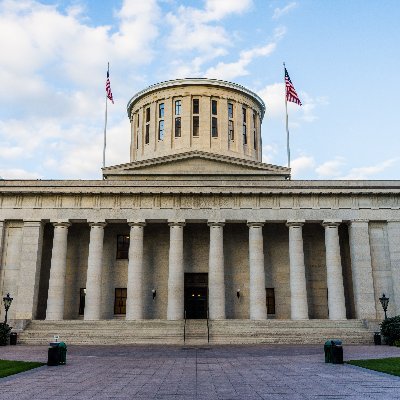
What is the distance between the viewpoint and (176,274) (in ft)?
114

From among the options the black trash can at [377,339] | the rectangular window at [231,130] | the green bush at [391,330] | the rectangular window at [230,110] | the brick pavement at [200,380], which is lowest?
the brick pavement at [200,380]

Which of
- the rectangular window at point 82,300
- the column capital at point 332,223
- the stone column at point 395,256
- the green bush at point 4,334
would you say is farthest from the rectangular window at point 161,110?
the green bush at point 4,334

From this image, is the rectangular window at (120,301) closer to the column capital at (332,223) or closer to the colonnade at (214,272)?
the colonnade at (214,272)

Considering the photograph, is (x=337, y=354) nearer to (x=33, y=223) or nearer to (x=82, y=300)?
(x=82, y=300)

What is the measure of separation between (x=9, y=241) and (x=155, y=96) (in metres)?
23.9

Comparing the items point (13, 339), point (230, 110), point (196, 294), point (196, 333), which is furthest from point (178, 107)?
point (13, 339)

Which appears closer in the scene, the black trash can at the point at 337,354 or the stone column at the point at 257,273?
the black trash can at the point at 337,354

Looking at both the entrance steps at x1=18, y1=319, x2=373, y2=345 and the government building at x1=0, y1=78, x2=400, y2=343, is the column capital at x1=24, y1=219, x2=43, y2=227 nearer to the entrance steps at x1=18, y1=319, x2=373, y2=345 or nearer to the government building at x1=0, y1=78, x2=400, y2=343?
the government building at x1=0, y1=78, x2=400, y2=343

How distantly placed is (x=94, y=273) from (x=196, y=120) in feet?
73.3

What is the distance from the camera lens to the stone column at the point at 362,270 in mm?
34000

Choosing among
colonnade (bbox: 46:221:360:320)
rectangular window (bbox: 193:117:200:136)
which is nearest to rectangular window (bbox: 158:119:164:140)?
rectangular window (bbox: 193:117:200:136)

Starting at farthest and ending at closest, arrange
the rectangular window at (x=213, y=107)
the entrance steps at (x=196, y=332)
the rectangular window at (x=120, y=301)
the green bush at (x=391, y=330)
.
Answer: the rectangular window at (x=213, y=107) → the rectangular window at (x=120, y=301) → the entrance steps at (x=196, y=332) → the green bush at (x=391, y=330)

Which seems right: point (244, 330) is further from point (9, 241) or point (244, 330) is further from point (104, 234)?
point (9, 241)

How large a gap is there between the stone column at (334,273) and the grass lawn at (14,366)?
22899 millimetres
